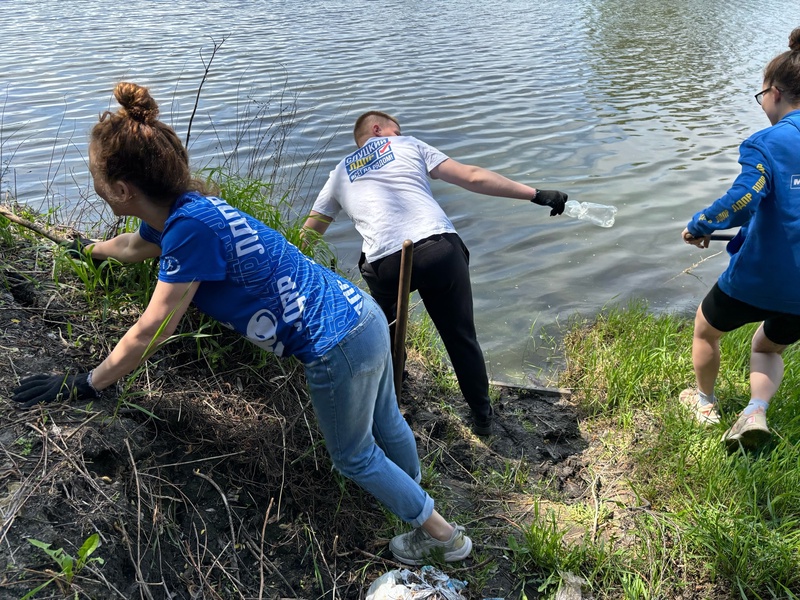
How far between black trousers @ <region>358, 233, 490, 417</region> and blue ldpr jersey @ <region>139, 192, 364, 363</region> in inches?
43.4

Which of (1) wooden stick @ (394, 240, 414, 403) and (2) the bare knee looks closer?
(1) wooden stick @ (394, 240, 414, 403)

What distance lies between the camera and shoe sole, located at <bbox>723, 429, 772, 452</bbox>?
3170 millimetres

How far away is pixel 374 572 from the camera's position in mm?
2711

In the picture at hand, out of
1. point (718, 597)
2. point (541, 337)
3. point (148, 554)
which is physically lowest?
point (541, 337)

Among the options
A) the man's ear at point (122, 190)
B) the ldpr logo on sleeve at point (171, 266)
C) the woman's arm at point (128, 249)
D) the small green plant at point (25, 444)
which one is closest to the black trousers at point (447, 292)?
the woman's arm at point (128, 249)

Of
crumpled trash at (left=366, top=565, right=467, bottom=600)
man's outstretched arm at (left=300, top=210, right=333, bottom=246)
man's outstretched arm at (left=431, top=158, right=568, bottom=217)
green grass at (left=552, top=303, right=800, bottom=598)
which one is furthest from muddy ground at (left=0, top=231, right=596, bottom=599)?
man's outstretched arm at (left=431, top=158, right=568, bottom=217)

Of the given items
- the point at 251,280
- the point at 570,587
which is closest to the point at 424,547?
the point at 570,587

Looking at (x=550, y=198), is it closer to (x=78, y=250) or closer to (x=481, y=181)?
(x=481, y=181)

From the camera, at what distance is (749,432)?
3.17 meters

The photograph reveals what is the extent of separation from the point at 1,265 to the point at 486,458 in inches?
104

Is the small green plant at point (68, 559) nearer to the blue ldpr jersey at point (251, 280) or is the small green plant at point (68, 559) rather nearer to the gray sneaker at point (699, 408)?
the blue ldpr jersey at point (251, 280)

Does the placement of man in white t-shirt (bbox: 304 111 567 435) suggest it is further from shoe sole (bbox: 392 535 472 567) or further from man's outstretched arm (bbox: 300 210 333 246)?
shoe sole (bbox: 392 535 472 567)

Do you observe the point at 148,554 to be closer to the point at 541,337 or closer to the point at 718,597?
the point at 718,597

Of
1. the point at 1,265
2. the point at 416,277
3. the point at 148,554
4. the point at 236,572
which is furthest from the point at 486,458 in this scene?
the point at 1,265
